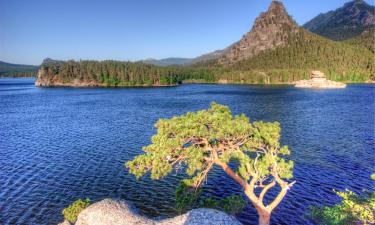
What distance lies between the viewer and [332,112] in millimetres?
89500

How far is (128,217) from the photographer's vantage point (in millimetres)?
24094

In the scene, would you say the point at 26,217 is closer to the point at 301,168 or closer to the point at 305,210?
the point at 305,210

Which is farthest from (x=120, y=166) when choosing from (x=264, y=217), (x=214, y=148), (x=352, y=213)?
(x=352, y=213)

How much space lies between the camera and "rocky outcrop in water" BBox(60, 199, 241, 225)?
21.3 metres

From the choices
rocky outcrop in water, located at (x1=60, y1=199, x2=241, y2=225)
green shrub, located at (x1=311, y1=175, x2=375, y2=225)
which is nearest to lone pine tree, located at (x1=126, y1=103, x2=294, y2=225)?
rocky outcrop in water, located at (x1=60, y1=199, x2=241, y2=225)

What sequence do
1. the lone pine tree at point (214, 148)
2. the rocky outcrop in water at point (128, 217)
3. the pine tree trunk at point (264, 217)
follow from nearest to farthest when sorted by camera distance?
the lone pine tree at point (214, 148), the rocky outcrop in water at point (128, 217), the pine tree trunk at point (264, 217)

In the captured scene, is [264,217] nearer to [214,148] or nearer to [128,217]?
[214,148]

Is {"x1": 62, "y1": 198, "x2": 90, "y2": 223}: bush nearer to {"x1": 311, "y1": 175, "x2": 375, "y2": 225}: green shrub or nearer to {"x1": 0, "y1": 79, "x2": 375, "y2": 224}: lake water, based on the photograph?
{"x1": 0, "y1": 79, "x2": 375, "y2": 224}: lake water

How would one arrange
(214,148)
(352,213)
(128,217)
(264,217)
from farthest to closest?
(128,217)
(214,148)
(264,217)
(352,213)

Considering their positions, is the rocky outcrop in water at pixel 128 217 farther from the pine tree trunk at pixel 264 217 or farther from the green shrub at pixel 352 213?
the green shrub at pixel 352 213

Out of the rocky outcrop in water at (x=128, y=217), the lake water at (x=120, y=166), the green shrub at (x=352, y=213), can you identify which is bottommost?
the lake water at (x=120, y=166)

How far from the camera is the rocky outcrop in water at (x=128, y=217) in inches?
838

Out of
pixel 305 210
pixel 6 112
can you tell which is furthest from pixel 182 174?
pixel 6 112

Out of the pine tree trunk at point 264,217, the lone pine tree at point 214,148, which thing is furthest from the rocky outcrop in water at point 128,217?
the lone pine tree at point 214,148
